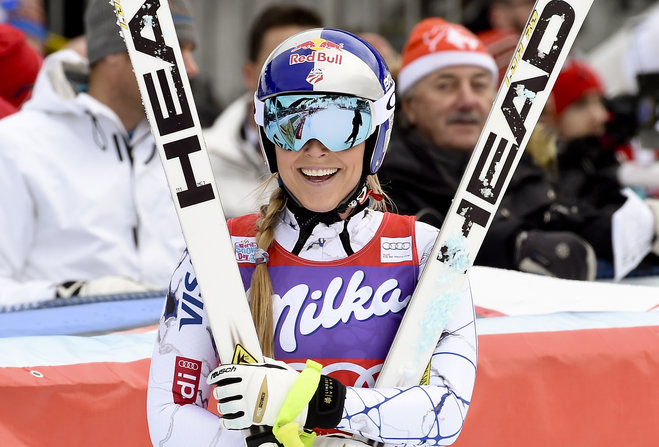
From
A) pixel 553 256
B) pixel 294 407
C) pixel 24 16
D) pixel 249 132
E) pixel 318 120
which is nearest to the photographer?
pixel 294 407

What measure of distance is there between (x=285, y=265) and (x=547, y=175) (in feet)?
8.31

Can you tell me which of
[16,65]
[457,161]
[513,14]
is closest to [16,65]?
[16,65]

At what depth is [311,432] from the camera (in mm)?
1726

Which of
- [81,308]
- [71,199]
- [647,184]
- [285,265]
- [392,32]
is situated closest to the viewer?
[285,265]

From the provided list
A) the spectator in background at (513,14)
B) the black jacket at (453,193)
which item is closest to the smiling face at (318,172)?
the black jacket at (453,193)

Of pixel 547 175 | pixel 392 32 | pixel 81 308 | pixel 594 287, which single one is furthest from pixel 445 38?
pixel 392 32

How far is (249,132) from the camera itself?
5.13m

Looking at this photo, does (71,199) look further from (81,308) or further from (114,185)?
(81,308)

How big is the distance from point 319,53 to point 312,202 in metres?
0.27

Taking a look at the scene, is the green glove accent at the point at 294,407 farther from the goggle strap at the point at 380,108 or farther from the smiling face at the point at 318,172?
the goggle strap at the point at 380,108

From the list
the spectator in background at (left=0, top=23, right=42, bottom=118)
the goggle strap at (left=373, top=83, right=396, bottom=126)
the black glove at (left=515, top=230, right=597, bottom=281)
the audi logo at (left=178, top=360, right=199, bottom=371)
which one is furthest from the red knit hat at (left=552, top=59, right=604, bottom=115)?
the audi logo at (left=178, top=360, right=199, bottom=371)

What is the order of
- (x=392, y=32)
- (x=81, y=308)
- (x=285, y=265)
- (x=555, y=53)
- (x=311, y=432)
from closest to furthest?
(x=311, y=432) → (x=285, y=265) → (x=555, y=53) → (x=81, y=308) → (x=392, y=32)

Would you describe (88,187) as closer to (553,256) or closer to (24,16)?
(553,256)

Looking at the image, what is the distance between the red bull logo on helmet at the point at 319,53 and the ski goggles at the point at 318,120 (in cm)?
6
